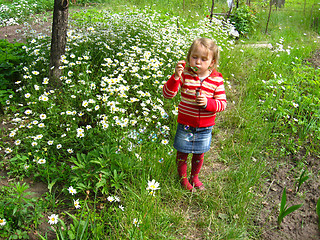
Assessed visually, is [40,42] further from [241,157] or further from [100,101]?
[241,157]

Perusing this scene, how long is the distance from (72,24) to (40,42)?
2.06 metres

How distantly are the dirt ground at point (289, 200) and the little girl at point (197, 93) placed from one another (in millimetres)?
795

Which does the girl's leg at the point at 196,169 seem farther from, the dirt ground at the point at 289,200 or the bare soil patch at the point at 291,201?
the bare soil patch at the point at 291,201

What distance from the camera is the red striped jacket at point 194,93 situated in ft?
7.28

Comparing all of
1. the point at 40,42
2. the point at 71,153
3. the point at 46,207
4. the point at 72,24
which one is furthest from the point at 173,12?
the point at 46,207

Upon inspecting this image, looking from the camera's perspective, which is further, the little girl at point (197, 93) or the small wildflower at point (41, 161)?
the small wildflower at point (41, 161)

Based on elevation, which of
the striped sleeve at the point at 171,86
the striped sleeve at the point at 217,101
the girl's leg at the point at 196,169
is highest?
the striped sleeve at the point at 171,86

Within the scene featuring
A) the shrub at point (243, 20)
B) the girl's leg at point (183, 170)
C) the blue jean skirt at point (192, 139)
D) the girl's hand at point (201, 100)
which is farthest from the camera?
the shrub at point (243, 20)

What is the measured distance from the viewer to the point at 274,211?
8.14ft

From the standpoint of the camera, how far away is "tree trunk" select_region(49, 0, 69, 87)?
3.33 meters

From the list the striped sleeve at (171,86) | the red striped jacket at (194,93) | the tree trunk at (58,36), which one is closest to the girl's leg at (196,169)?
the red striped jacket at (194,93)

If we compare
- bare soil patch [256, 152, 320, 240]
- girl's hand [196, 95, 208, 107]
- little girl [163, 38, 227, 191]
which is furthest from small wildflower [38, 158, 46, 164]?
bare soil patch [256, 152, 320, 240]

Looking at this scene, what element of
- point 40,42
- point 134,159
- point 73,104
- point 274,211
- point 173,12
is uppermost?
point 173,12

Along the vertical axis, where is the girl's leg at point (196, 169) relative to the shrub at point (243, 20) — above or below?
below
